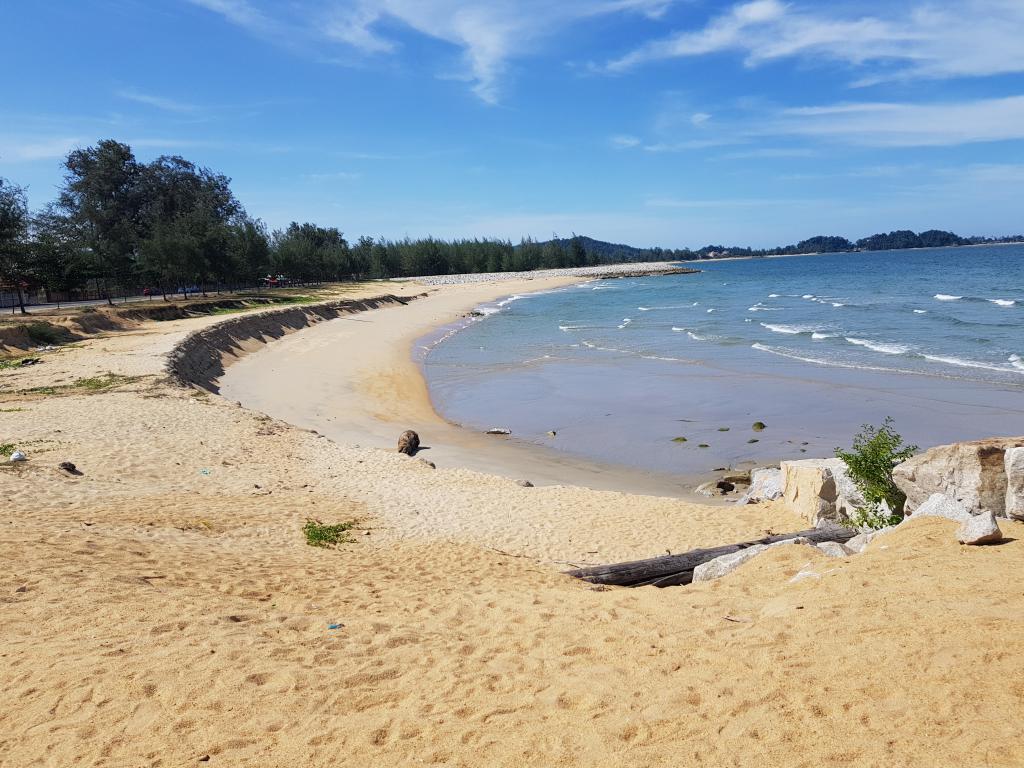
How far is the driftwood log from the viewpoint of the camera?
27.6 ft

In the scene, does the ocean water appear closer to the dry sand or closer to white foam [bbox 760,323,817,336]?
white foam [bbox 760,323,817,336]

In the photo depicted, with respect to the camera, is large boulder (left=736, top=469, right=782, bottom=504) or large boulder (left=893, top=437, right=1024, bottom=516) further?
large boulder (left=736, top=469, right=782, bottom=504)

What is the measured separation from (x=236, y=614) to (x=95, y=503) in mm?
5303

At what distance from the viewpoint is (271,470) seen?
45.2ft

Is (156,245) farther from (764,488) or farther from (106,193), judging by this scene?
(764,488)

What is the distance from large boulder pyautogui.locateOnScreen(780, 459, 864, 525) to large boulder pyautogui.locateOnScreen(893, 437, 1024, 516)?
1.66 metres

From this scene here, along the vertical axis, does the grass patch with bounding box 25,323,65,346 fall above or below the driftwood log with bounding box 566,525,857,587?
above

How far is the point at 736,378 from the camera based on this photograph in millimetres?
25656

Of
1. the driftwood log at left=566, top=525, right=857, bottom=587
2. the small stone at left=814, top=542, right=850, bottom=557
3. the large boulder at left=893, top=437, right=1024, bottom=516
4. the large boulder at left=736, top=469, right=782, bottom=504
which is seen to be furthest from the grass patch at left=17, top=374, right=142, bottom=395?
the large boulder at left=893, top=437, right=1024, bottom=516

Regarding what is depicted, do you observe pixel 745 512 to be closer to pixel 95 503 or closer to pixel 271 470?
pixel 271 470

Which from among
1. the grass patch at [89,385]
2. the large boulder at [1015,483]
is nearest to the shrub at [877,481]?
the large boulder at [1015,483]

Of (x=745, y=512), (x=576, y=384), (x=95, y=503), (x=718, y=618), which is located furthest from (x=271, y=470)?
(x=576, y=384)

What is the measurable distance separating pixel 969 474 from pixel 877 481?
2.04 meters

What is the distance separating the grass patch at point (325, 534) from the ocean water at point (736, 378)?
25.9 ft
